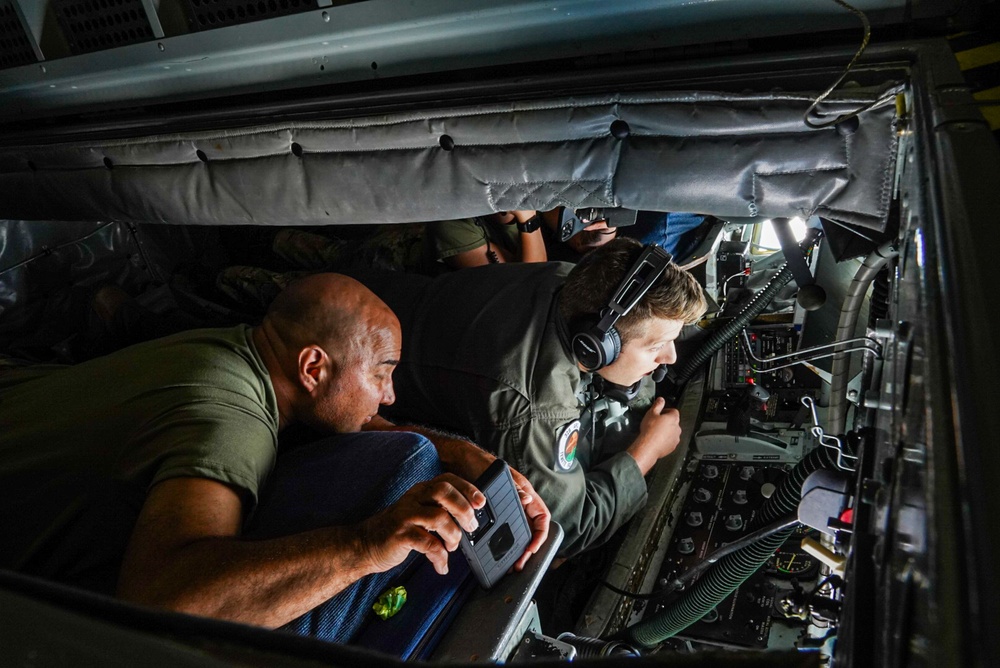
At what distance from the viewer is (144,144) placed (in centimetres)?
214

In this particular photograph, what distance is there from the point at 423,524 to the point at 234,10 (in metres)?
1.57

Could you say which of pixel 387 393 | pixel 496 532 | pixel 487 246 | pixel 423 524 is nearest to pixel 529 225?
pixel 487 246

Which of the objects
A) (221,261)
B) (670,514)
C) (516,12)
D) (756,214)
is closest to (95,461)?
(516,12)

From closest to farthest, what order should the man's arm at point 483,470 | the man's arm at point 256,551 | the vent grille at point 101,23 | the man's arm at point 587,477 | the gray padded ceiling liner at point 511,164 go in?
the man's arm at point 256,551 → the gray padded ceiling liner at point 511,164 → the man's arm at point 483,470 → the vent grille at point 101,23 → the man's arm at point 587,477

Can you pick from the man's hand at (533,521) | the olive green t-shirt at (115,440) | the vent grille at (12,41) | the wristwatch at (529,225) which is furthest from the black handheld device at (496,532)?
the vent grille at (12,41)

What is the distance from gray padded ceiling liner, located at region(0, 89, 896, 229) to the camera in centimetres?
135

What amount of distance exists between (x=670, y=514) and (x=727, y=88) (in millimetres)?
1888

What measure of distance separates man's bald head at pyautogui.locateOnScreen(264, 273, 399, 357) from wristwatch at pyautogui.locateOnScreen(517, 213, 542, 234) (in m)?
1.23

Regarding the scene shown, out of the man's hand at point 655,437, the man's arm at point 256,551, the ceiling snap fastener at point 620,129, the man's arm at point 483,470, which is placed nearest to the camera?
the man's arm at point 256,551

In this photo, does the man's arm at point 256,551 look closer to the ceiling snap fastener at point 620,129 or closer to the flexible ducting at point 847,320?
the ceiling snap fastener at point 620,129

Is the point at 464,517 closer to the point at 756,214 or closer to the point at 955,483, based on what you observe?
the point at 756,214

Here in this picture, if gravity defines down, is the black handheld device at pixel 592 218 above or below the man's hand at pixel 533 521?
above

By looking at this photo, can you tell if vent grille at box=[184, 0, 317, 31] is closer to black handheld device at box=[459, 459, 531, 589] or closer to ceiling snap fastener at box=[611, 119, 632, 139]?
ceiling snap fastener at box=[611, 119, 632, 139]

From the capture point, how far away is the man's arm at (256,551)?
1229mm
